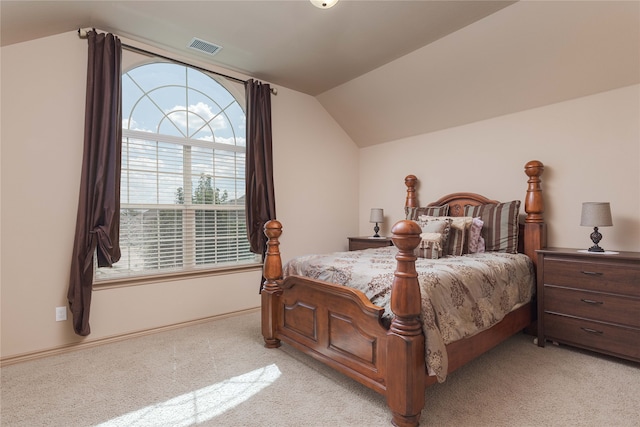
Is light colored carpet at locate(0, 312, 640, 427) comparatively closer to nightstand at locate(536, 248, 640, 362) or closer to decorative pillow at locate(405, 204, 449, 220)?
nightstand at locate(536, 248, 640, 362)

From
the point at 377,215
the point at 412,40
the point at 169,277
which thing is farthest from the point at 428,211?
the point at 169,277

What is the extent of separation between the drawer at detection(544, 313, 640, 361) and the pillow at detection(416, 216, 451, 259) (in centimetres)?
98

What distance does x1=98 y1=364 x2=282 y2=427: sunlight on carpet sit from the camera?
1717mm

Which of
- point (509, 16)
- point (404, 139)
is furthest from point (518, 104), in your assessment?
point (404, 139)

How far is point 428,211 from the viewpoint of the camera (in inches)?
147

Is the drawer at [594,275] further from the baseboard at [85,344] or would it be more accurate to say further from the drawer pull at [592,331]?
the baseboard at [85,344]

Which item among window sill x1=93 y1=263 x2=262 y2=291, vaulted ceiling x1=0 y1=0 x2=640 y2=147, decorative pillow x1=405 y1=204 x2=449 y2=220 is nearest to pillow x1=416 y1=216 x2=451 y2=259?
decorative pillow x1=405 y1=204 x2=449 y2=220

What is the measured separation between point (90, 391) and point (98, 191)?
145 cm

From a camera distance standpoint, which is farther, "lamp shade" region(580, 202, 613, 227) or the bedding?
"lamp shade" region(580, 202, 613, 227)

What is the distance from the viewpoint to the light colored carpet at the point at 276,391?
1724 mm

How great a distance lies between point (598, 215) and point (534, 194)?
57 centimetres

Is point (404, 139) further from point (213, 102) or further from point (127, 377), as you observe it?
point (127, 377)

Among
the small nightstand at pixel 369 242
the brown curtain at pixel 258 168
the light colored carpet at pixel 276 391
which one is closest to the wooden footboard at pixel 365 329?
the light colored carpet at pixel 276 391

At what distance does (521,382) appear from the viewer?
2.07 m
